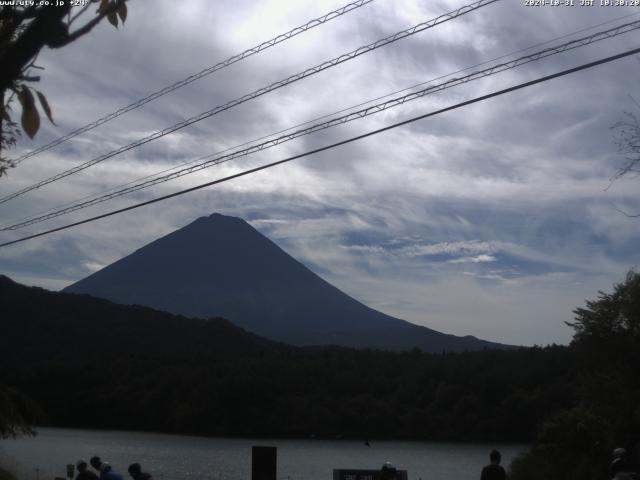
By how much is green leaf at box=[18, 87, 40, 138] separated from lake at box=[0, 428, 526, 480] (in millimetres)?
31981

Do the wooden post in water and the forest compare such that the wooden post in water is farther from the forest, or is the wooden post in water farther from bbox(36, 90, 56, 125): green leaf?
the forest

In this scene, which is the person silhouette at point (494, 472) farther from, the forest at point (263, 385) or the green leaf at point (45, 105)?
the forest at point (263, 385)

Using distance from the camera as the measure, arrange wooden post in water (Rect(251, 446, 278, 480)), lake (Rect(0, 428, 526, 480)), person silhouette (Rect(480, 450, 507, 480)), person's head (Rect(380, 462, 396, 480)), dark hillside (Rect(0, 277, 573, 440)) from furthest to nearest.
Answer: dark hillside (Rect(0, 277, 573, 440)) → lake (Rect(0, 428, 526, 480)) → wooden post in water (Rect(251, 446, 278, 480)) → person silhouette (Rect(480, 450, 507, 480)) → person's head (Rect(380, 462, 396, 480))

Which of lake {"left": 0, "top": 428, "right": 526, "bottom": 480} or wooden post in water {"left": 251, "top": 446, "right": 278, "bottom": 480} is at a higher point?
wooden post in water {"left": 251, "top": 446, "right": 278, "bottom": 480}

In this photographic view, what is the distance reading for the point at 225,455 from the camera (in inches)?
2002

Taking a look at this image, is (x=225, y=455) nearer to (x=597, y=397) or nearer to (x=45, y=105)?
(x=597, y=397)

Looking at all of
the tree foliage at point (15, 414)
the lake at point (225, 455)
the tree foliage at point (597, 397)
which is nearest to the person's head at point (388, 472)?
the tree foliage at point (15, 414)

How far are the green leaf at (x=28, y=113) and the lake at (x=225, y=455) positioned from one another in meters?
32.0

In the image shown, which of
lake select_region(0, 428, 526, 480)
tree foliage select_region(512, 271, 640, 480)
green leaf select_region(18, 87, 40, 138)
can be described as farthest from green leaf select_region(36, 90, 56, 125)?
lake select_region(0, 428, 526, 480)

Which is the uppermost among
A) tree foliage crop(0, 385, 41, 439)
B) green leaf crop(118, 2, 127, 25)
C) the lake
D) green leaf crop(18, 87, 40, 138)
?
green leaf crop(118, 2, 127, 25)

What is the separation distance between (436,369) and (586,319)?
48.2 metres

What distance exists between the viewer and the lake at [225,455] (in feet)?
131

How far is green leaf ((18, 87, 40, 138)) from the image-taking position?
3.64 metres

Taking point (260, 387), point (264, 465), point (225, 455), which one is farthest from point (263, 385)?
point (264, 465)
